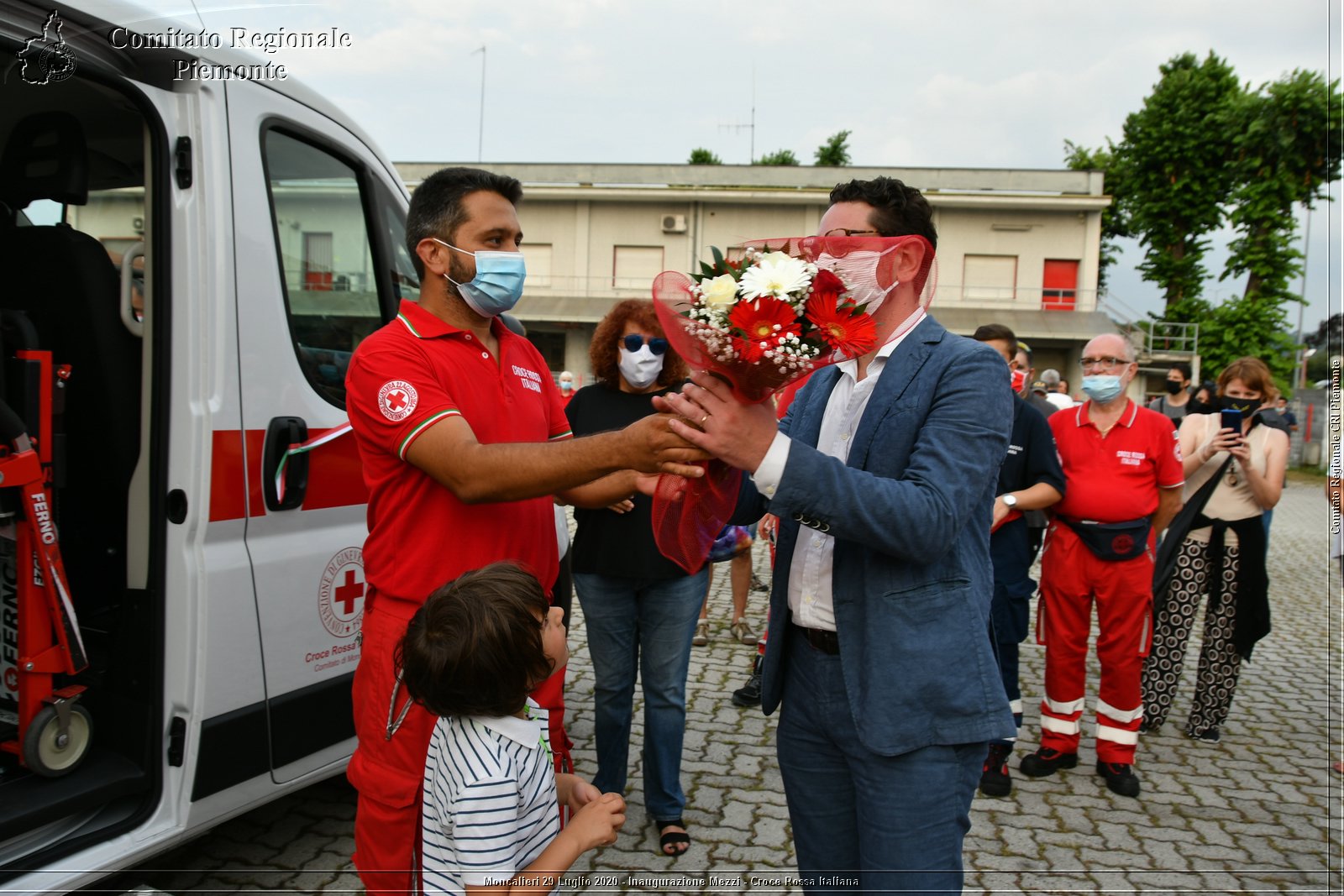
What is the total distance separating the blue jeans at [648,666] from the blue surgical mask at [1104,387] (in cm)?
249

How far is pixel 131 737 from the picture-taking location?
279 cm

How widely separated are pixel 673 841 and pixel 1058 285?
30.2m

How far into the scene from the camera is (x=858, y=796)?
197 cm

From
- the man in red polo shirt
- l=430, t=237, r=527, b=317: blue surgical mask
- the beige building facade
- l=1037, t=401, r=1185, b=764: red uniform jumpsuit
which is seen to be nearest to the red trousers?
l=1037, t=401, r=1185, b=764: red uniform jumpsuit

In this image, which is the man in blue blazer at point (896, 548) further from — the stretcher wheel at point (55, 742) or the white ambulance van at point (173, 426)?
the stretcher wheel at point (55, 742)

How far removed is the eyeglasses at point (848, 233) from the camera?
6.26 feet

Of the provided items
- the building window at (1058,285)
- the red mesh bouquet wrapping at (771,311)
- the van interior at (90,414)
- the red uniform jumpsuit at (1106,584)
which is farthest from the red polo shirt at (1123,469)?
the building window at (1058,285)

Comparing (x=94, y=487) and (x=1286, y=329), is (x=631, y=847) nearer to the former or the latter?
(x=94, y=487)

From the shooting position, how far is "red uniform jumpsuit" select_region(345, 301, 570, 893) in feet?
7.15

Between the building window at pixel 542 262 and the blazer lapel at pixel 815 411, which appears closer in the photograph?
the blazer lapel at pixel 815 411

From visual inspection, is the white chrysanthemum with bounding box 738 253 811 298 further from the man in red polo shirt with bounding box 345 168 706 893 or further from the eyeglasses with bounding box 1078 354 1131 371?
the eyeglasses with bounding box 1078 354 1131 371

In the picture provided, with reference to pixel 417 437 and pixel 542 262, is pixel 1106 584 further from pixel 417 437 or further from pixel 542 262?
pixel 542 262

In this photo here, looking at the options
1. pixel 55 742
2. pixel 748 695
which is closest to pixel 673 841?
pixel 748 695

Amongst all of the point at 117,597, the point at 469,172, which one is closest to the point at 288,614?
the point at 117,597
